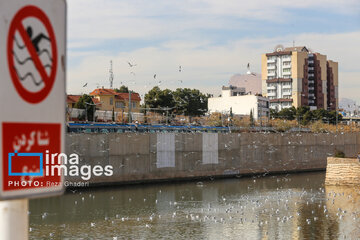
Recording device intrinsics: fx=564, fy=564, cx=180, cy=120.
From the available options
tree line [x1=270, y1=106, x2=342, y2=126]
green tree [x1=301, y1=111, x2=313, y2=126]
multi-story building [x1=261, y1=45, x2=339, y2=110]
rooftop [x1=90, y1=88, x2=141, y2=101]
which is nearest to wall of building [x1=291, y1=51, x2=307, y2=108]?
multi-story building [x1=261, y1=45, x2=339, y2=110]

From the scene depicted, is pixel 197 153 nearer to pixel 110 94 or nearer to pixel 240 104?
pixel 110 94

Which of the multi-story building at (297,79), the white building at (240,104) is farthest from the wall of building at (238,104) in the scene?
the multi-story building at (297,79)

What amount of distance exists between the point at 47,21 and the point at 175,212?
3104cm

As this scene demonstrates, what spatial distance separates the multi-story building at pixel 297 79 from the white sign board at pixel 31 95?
153 meters

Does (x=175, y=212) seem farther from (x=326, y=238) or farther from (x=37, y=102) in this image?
(x=37, y=102)

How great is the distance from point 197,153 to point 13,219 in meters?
50.9

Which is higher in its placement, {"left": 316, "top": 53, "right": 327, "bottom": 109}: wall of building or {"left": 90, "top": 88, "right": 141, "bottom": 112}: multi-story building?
{"left": 316, "top": 53, "right": 327, "bottom": 109}: wall of building

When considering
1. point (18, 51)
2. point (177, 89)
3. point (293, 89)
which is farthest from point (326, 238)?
point (293, 89)

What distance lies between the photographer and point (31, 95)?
2076 millimetres

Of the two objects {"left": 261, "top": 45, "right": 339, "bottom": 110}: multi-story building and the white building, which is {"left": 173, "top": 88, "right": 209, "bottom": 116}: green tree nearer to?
the white building

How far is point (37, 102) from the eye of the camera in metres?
2.11

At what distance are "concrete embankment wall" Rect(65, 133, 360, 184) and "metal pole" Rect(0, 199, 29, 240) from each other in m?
40.4

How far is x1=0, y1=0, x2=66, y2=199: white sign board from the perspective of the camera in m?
1.97

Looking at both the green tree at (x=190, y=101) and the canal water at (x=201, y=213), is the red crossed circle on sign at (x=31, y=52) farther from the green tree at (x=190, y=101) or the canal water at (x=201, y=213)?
the green tree at (x=190, y=101)
